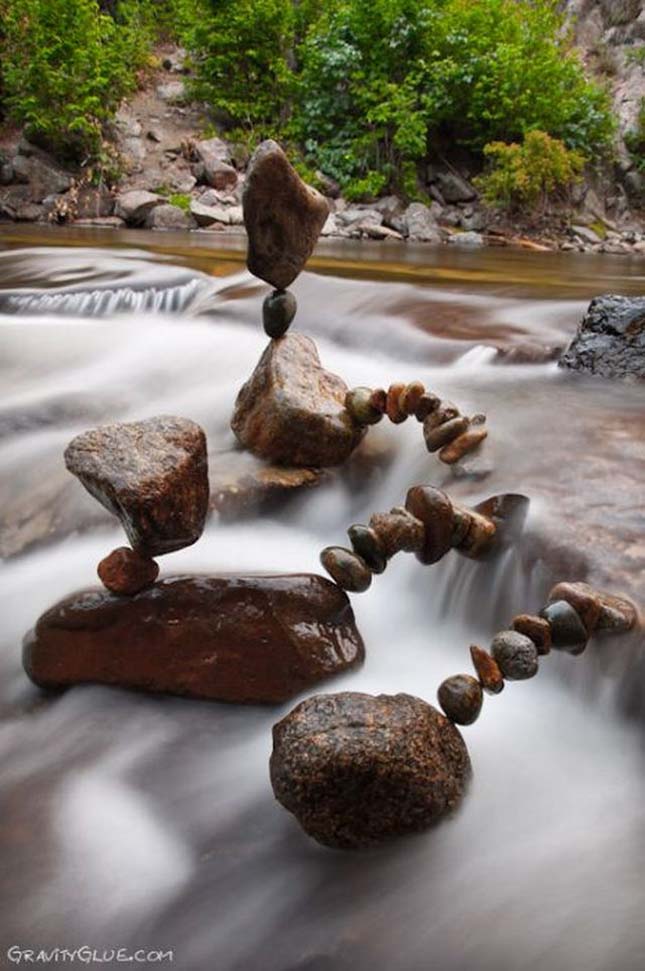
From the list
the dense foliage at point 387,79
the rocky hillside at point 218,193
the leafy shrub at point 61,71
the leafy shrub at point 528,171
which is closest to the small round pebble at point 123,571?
the rocky hillside at point 218,193

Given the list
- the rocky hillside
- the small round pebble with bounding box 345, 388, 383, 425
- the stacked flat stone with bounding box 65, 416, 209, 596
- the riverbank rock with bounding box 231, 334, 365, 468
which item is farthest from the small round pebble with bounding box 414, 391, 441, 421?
the rocky hillside

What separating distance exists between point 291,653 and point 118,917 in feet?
2.68

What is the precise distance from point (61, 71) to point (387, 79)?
786 cm

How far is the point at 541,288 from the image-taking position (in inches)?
257

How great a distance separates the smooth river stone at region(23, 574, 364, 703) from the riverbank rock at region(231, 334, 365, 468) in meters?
0.90

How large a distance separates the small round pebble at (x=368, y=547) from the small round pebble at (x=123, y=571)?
66 cm

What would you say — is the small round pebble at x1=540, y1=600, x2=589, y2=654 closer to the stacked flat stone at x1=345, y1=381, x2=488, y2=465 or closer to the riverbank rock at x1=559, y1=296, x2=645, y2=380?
the stacked flat stone at x1=345, y1=381, x2=488, y2=465

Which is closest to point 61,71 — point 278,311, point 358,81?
point 358,81

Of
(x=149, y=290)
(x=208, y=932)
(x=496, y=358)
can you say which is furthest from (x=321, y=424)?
(x=149, y=290)

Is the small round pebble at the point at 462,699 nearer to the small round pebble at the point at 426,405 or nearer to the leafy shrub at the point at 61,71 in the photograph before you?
the small round pebble at the point at 426,405

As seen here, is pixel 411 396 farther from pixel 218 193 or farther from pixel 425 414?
pixel 218 193

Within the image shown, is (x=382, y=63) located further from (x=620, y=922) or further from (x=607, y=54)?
(x=620, y=922)

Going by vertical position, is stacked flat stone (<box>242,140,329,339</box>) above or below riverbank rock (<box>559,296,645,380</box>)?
above

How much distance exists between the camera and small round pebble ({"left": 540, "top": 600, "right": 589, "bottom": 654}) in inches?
72.5
